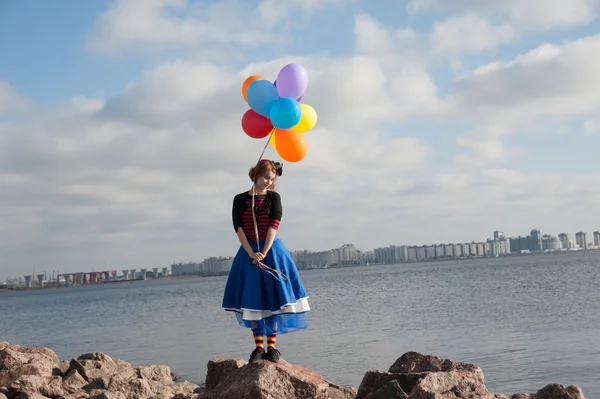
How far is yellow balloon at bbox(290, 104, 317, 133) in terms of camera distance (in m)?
8.09

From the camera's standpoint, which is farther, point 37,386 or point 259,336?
point 37,386

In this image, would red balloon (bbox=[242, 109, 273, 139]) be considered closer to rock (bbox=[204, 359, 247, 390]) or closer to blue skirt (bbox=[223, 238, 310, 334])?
blue skirt (bbox=[223, 238, 310, 334])

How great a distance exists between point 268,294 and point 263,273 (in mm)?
233

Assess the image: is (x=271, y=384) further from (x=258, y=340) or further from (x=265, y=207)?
(x=265, y=207)

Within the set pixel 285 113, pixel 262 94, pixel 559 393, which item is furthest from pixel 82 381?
pixel 559 393

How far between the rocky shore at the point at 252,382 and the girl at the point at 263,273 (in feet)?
1.28

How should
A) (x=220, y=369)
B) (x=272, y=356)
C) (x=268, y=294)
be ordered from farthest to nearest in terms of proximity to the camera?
(x=220, y=369)
(x=272, y=356)
(x=268, y=294)

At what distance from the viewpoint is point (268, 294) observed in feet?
24.5

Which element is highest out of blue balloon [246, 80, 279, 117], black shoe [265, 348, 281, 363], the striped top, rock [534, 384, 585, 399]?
blue balloon [246, 80, 279, 117]

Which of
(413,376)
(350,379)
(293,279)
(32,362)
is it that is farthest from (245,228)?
(350,379)

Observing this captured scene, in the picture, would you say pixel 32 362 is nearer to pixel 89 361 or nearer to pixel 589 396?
pixel 89 361

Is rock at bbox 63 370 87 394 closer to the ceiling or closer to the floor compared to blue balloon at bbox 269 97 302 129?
closer to the floor

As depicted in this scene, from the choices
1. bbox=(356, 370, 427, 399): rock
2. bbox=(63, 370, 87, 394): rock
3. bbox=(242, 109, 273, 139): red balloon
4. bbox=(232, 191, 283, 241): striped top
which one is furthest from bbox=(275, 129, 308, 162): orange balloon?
bbox=(63, 370, 87, 394): rock

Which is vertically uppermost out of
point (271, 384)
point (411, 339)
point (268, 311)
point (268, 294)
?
point (268, 294)
